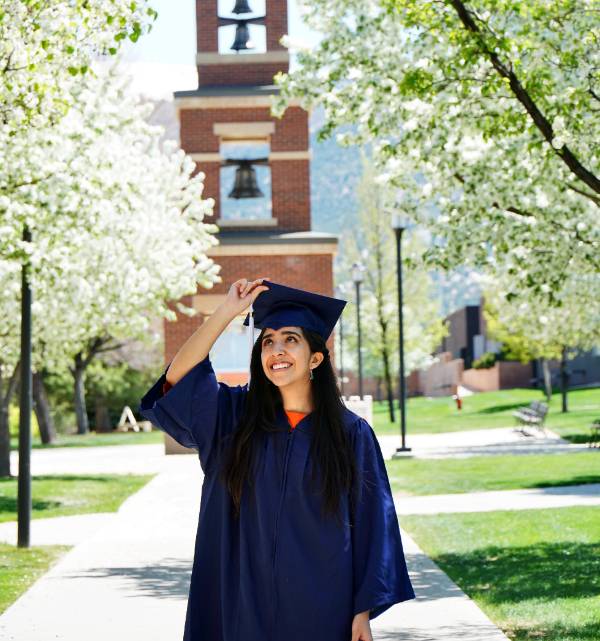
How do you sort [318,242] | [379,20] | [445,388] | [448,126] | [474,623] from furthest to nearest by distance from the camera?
[445,388]
[318,242]
[379,20]
[448,126]
[474,623]

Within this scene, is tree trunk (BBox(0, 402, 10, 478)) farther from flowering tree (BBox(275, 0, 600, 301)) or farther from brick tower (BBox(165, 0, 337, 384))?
flowering tree (BBox(275, 0, 600, 301))

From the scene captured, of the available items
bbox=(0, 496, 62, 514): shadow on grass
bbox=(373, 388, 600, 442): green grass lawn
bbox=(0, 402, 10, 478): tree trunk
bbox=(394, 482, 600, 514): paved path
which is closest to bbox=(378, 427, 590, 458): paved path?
bbox=(373, 388, 600, 442): green grass lawn

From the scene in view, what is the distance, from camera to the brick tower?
32062 millimetres

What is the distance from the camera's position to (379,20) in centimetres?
1600

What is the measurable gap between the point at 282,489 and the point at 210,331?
628 millimetres

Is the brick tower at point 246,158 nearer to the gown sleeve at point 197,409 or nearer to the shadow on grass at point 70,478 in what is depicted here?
the shadow on grass at point 70,478

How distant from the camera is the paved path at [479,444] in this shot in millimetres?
29578

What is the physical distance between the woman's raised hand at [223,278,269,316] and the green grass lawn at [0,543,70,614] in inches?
230

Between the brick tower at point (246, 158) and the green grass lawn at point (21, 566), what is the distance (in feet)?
58.1

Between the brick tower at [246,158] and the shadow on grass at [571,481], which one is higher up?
the brick tower at [246,158]

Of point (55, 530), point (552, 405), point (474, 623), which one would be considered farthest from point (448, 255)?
point (552, 405)

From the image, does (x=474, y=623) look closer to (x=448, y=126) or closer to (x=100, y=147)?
(x=448, y=126)

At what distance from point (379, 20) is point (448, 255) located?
8.98 feet

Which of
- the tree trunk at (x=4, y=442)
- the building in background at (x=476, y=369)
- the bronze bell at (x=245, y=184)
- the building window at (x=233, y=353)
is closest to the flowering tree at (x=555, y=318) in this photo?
the bronze bell at (x=245, y=184)
